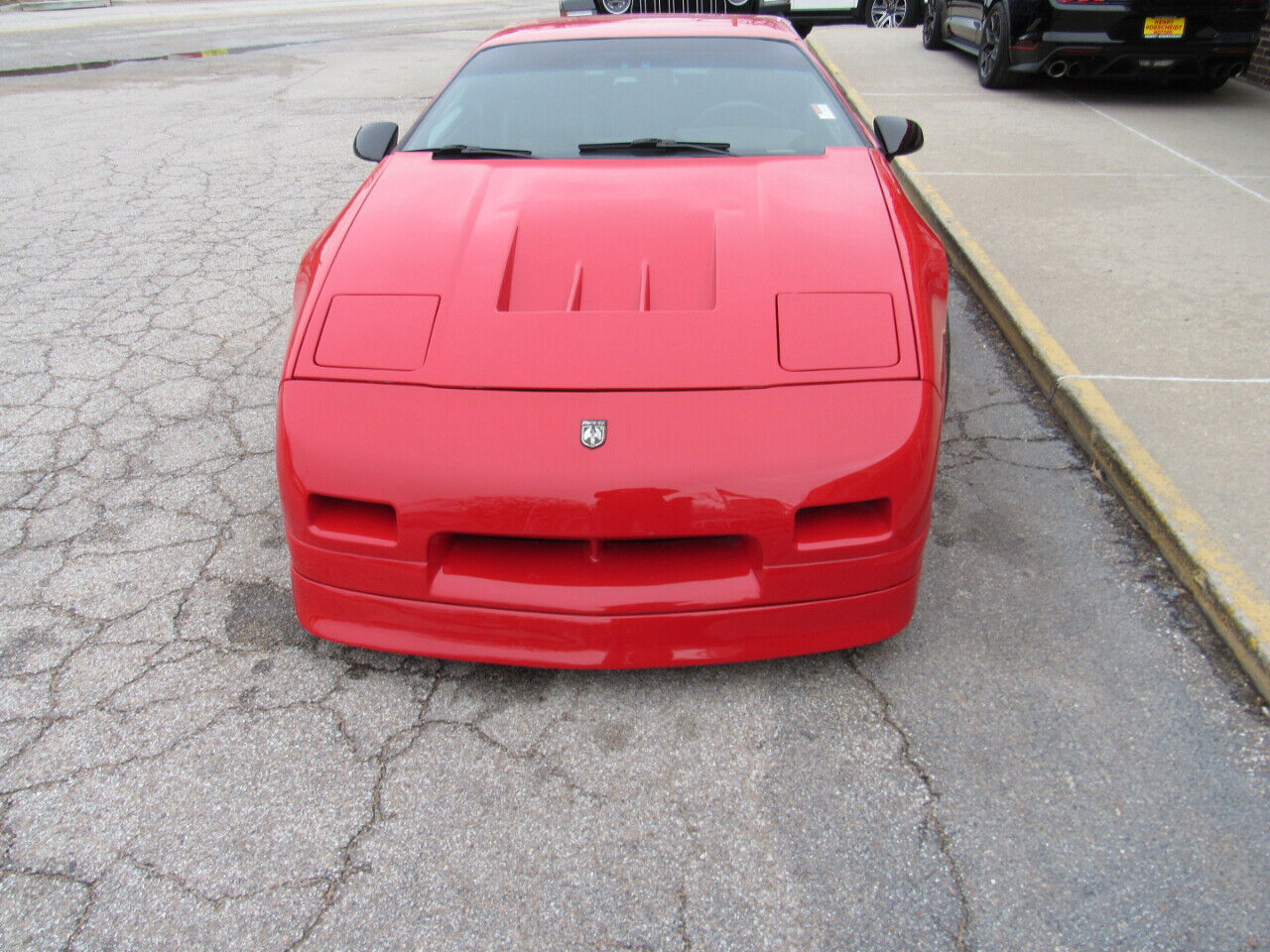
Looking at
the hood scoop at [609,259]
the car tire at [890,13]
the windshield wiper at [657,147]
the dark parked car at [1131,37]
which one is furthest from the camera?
the car tire at [890,13]

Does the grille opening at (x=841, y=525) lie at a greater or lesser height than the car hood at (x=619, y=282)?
lesser

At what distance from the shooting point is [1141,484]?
2982 millimetres

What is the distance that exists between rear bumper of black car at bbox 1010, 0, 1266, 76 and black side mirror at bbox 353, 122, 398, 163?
5.86 m

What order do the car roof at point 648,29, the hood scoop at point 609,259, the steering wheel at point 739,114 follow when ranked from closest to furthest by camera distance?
the hood scoop at point 609,259
the steering wheel at point 739,114
the car roof at point 648,29

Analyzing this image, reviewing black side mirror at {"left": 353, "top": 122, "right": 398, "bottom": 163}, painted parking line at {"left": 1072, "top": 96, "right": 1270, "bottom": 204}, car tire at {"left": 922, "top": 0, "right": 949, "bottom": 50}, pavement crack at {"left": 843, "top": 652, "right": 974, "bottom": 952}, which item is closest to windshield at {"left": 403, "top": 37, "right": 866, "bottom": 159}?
black side mirror at {"left": 353, "top": 122, "right": 398, "bottom": 163}

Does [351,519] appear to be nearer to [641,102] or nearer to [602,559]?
[602,559]

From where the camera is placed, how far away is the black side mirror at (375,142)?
3.51m

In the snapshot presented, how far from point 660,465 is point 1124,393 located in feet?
7.31

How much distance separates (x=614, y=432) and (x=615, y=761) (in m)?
0.75

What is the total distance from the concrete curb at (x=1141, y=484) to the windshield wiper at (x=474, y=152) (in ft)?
7.02

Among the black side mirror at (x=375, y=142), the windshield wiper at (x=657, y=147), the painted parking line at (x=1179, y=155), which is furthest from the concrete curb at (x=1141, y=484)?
the black side mirror at (x=375, y=142)

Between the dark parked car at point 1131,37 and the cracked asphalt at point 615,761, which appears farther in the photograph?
the dark parked car at point 1131,37

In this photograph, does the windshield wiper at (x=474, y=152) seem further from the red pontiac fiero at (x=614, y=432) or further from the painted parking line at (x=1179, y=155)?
the painted parking line at (x=1179, y=155)

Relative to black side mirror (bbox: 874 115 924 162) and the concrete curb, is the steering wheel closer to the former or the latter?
black side mirror (bbox: 874 115 924 162)
